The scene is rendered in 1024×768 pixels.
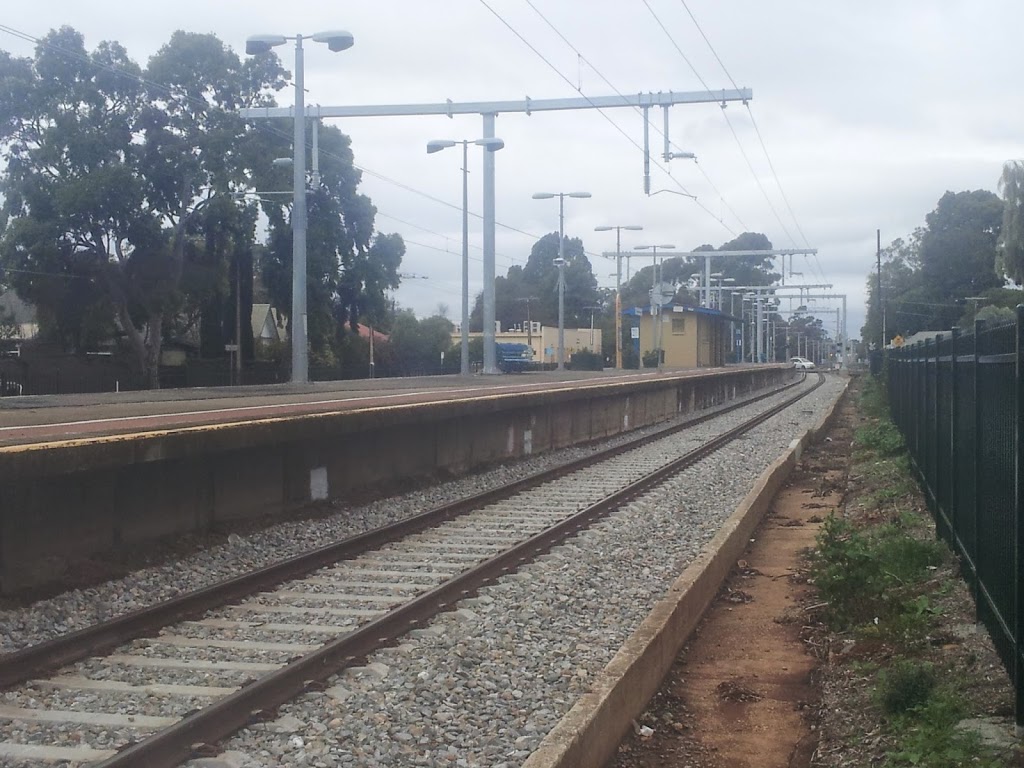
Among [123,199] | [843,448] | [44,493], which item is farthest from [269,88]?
[44,493]

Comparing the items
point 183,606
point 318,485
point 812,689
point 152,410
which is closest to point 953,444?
point 812,689

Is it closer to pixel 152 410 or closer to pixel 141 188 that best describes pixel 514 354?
pixel 141 188

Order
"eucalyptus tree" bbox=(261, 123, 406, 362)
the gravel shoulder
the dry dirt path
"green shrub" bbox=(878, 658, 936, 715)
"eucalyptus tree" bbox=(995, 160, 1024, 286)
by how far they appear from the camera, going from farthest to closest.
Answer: "eucalyptus tree" bbox=(995, 160, 1024, 286) → "eucalyptus tree" bbox=(261, 123, 406, 362) → the dry dirt path → "green shrub" bbox=(878, 658, 936, 715) → the gravel shoulder

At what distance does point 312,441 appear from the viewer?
1479 cm

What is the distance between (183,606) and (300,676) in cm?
222

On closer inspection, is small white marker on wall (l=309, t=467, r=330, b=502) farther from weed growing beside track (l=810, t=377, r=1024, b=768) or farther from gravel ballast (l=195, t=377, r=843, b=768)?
weed growing beside track (l=810, t=377, r=1024, b=768)

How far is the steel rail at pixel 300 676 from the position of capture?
18.3 ft

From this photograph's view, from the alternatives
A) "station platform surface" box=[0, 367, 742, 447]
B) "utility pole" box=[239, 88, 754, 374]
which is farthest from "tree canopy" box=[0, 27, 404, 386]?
"station platform surface" box=[0, 367, 742, 447]

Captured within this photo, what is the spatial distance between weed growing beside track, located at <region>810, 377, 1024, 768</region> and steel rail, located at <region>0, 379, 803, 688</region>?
437cm

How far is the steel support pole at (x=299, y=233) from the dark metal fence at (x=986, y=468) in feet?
57.2

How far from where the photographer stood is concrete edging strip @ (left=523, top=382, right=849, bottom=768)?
5.46m

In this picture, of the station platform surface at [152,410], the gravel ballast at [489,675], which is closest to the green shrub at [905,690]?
the gravel ballast at [489,675]

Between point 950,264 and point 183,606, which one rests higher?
point 950,264

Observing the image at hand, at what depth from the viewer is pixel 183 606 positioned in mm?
8805
